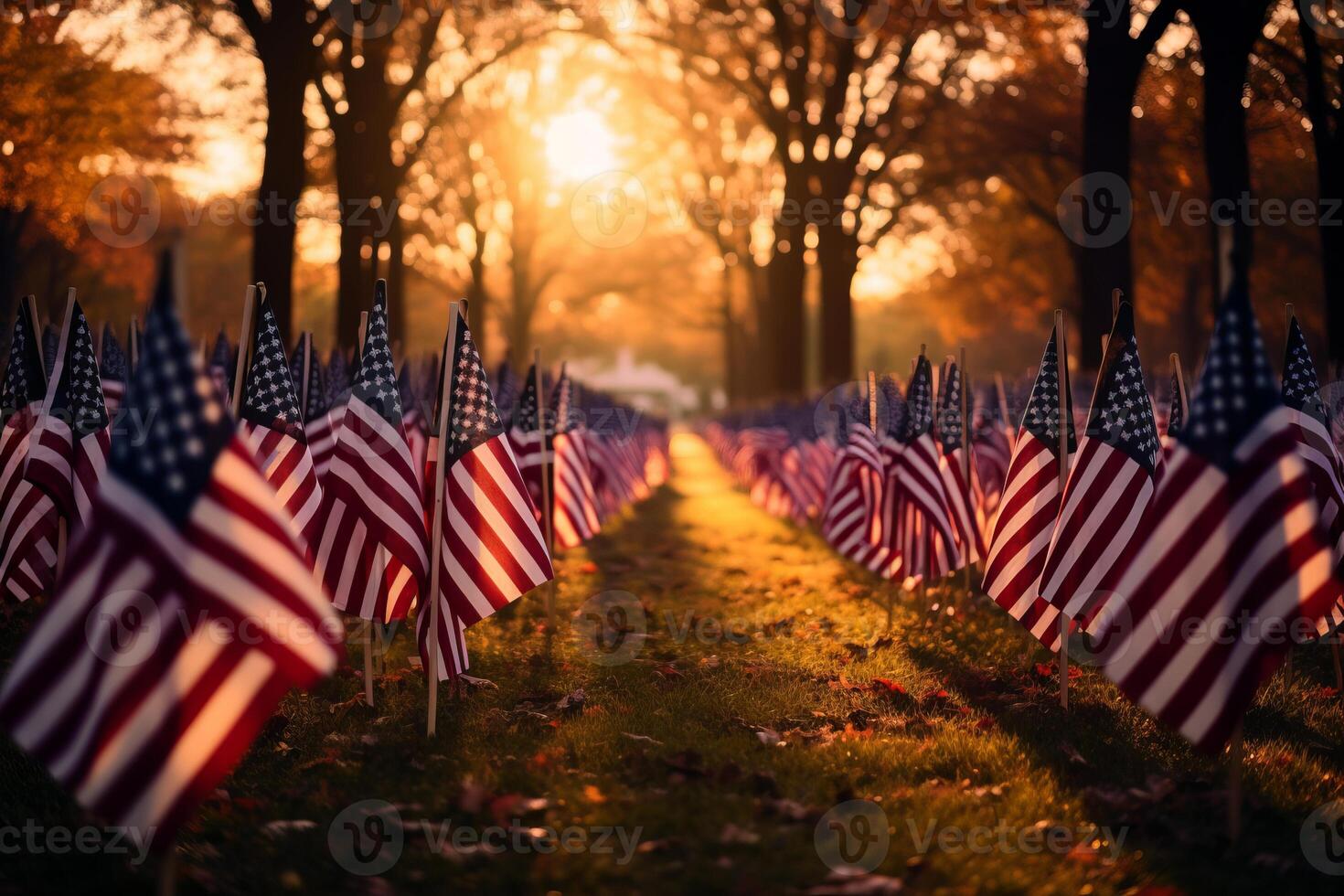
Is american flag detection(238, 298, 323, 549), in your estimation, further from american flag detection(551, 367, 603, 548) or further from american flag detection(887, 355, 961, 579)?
american flag detection(887, 355, 961, 579)

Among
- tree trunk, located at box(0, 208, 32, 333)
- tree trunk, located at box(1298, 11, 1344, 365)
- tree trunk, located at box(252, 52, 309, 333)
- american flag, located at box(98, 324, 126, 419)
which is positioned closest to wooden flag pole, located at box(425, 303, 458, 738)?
american flag, located at box(98, 324, 126, 419)

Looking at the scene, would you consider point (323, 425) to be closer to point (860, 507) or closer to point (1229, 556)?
point (860, 507)

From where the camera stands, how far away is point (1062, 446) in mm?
6922

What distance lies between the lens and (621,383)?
97.4m

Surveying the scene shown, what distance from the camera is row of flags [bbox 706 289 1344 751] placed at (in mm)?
4711

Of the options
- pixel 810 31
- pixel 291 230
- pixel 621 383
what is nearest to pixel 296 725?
pixel 291 230

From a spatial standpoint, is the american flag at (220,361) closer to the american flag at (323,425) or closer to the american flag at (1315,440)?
the american flag at (323,425)

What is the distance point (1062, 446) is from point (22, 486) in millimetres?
7263

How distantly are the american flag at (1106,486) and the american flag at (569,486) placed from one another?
6393 mm

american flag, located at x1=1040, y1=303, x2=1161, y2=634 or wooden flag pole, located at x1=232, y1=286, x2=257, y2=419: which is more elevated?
wooden flag pole, located at x1=232, y1=286, x2=257, y2=419

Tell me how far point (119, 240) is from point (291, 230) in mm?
16438

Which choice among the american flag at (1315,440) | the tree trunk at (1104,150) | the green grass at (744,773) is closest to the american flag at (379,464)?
the green grass at (744,773)

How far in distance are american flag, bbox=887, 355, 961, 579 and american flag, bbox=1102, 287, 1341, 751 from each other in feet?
15.2

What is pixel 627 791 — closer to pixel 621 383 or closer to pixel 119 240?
pixel 119 240
